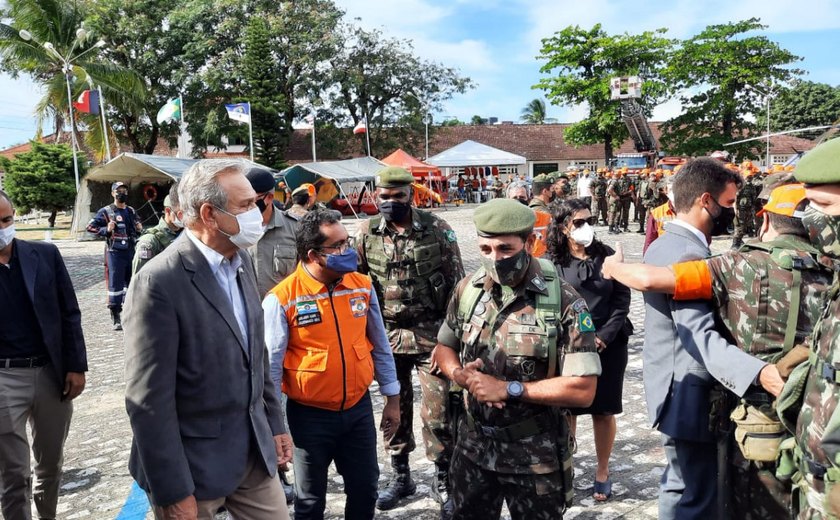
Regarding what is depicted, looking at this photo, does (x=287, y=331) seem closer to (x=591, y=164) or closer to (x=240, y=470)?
(x=240, y=470)

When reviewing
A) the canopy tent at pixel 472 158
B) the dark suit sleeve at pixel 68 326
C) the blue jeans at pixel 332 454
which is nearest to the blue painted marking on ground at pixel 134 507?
the dark suit sleeve at pixel 68 326

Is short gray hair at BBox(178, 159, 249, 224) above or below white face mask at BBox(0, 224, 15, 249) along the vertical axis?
above

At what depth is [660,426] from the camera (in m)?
2.83

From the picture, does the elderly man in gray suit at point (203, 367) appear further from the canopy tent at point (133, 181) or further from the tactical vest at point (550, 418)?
the canopy tent at point (133, 181)

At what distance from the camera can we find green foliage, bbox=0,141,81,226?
87.4 feet

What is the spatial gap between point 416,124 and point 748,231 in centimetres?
2721

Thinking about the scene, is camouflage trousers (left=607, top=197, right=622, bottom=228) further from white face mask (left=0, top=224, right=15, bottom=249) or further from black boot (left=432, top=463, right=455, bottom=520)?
white face mask (left=0, top=224, right=15, bottom=249)

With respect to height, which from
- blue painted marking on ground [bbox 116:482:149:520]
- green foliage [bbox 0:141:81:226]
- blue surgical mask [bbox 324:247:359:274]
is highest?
green foliage [bbox 0:141:81:226]

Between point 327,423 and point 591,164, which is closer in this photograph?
point 327,423

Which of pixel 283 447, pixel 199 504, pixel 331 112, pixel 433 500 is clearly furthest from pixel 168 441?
pixel 331 112

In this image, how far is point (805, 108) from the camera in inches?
2041

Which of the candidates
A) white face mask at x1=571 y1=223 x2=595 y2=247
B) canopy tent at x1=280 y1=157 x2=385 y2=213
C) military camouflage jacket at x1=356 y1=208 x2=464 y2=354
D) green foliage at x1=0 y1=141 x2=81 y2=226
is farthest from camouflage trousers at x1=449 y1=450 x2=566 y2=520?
green foliage at x1=0 y1=141 x2=81 y2=226

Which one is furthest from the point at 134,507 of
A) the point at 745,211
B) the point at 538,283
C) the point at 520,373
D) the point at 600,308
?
the point at 745,211

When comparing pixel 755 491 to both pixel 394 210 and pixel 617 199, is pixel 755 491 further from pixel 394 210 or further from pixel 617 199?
pixel 617 199
